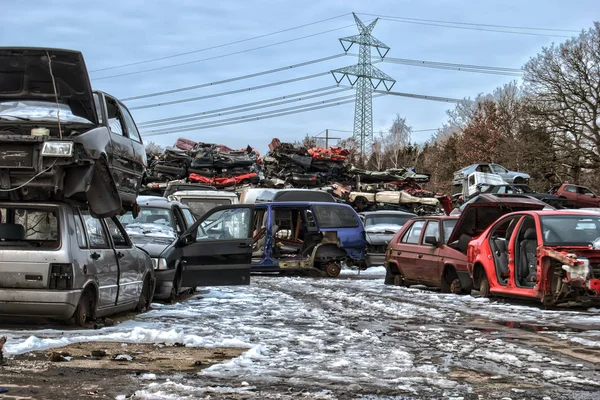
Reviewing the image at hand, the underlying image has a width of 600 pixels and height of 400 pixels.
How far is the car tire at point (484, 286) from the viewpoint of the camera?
12.6 meters

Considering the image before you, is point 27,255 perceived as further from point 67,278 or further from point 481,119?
point 481,119

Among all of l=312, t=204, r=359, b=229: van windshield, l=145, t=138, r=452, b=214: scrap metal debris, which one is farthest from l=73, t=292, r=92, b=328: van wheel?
l=145, t=138, r=452, b=214: scrap metal debris

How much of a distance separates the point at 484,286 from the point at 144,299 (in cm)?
557

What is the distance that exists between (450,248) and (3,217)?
830 cm

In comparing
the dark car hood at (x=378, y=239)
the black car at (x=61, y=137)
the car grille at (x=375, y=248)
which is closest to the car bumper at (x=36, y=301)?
the black car at (x=61, y=137)

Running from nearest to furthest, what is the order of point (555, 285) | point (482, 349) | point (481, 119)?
point (482, 349) < point (555, 285) < point (481, 119)

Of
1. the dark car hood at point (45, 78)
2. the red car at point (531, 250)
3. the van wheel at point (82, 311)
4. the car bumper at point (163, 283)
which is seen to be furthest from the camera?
the car bumper at point (163, 283)

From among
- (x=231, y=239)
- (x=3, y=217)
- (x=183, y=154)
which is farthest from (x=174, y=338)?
(x=183, y=154)

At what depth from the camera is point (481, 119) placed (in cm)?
5700

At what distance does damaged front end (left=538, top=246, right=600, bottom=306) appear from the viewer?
10375 mm

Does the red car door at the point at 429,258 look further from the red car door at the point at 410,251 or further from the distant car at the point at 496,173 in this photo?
the distant car at the point at 496,173

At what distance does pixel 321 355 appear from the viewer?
6.87 m

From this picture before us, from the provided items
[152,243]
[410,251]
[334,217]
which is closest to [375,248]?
[334,217]

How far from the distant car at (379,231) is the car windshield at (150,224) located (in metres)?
7.59
